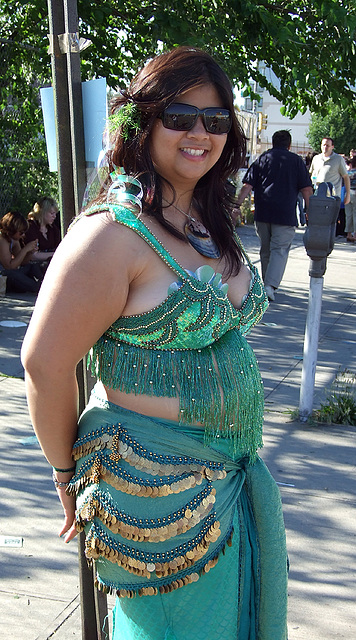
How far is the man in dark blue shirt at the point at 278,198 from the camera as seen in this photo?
8852 mm

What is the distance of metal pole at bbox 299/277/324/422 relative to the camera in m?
5.06

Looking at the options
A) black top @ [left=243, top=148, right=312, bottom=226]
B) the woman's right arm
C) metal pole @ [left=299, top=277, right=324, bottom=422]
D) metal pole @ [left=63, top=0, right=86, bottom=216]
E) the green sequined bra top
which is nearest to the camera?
the woman's right arm

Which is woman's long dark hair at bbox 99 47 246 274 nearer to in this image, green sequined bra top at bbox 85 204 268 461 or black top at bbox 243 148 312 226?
green sequined bra top at bbox 85 204 268 461

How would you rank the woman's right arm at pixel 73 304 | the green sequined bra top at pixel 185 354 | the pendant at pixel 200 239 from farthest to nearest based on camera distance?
the pendant at pixel 200 239
the green sequined bra top at pixel 185 354
the woman's right arm at pixel 73 304

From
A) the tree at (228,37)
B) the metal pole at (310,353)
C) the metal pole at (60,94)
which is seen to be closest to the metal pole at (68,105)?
the metal pole at (60,94)

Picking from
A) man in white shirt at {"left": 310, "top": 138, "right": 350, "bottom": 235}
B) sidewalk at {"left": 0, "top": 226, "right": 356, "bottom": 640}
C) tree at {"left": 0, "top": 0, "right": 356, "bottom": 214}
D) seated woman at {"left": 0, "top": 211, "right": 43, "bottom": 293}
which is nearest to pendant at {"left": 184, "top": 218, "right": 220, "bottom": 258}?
sidewalk at {"left": 0, "top": 226, "right": 356, "bottom": 640}

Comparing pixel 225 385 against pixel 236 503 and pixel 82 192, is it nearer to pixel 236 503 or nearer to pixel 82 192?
pixel 236 503

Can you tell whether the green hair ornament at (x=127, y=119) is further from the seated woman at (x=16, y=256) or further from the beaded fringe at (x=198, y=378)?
the seated woman at (x=16, y=256)

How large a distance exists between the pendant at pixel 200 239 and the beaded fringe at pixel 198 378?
0.22 m

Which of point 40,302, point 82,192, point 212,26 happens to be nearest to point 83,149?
point 82,192

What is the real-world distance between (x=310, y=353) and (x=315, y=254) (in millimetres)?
675

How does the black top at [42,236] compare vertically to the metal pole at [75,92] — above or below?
below

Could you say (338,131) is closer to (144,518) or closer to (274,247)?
(274,247)

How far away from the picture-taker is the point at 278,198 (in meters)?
8.84
